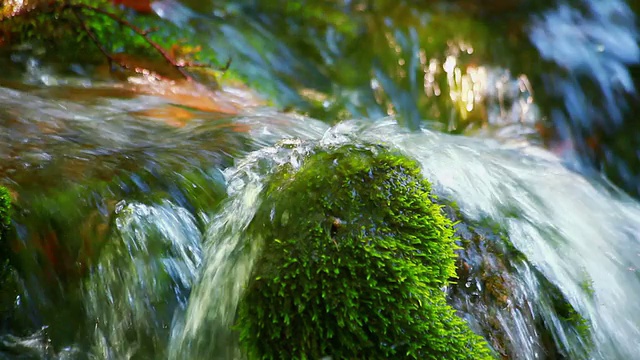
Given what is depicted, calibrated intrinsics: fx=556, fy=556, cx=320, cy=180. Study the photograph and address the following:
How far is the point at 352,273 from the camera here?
1.99m

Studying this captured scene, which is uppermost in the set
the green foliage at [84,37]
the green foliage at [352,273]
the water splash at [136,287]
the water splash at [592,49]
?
the water splash at [592,49]

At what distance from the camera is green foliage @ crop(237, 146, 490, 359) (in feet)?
6.33

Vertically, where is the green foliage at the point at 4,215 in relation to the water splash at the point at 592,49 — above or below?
below

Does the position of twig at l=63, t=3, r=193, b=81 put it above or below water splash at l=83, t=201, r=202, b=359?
above

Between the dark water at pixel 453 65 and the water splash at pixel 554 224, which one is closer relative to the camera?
the water splash at pixel 554 224

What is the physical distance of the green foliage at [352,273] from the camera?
75.9 inches

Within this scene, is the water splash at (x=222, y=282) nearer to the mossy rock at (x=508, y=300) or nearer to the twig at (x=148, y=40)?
the mossy rock at (x=508, y=300)

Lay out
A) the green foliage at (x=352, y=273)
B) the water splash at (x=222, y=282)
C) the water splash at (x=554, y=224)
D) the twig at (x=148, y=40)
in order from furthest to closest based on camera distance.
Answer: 1. the twig at (x=148, y=40)
2. the water splash at (x=554, y=224)
3. the water splash at (x=222, y=282)
4. the green foliage at (x=352, y=273)

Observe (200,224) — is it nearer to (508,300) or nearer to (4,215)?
(4,215)

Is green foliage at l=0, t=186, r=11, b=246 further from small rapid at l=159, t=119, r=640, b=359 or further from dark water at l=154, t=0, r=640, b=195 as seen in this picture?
dark water at l=154, t=0, r=640, b=195

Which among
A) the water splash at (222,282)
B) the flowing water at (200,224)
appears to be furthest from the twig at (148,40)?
the water splash at (222,282)

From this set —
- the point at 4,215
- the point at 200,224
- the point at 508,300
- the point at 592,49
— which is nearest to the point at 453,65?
the point at 592,49

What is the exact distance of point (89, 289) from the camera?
2.34 m

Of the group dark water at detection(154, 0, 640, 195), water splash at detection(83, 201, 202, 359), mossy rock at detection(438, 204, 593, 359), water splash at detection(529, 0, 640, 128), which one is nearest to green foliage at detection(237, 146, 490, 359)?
mossy rock at detection(438, 204, 593, 359)
